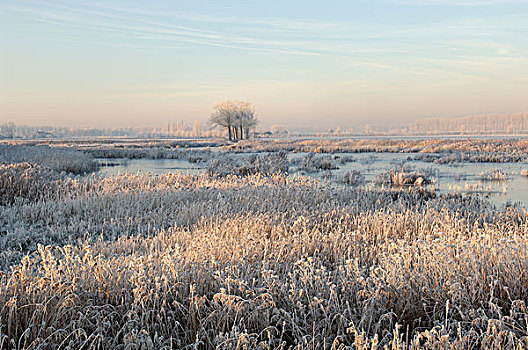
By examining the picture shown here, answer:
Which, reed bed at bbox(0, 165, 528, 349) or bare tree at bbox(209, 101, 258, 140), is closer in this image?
reed bed at bbox(0, 165, 528, 349)

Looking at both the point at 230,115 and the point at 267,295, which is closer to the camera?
the point at 267,295

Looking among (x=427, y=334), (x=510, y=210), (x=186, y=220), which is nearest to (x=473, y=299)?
(x=427, y=334)

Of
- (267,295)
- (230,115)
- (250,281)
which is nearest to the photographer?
(267,295)

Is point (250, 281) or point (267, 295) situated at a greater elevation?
point (267, 295)

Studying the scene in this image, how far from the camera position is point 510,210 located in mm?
9883

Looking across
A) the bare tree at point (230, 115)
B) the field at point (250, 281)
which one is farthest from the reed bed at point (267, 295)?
the bare tree at point (230, 115)

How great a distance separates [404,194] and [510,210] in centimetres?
343

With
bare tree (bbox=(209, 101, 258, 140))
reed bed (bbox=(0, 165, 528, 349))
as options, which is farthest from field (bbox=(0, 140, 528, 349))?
bare tree (bbox=(209, 101, 258, 140))

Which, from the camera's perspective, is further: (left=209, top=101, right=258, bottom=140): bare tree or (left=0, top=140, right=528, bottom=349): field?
(left=209, top=101, right=258, bottom=140): bare tree

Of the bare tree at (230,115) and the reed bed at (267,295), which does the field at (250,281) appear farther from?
the bare tree at (230,115)

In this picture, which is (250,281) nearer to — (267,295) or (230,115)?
(267,295)

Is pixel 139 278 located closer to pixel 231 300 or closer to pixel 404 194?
pixel 231 300

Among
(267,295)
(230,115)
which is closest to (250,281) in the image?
(267,295)

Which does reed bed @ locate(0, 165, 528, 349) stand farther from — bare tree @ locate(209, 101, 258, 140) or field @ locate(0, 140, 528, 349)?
bare tree @ locate(209, 101, 258, 140)
